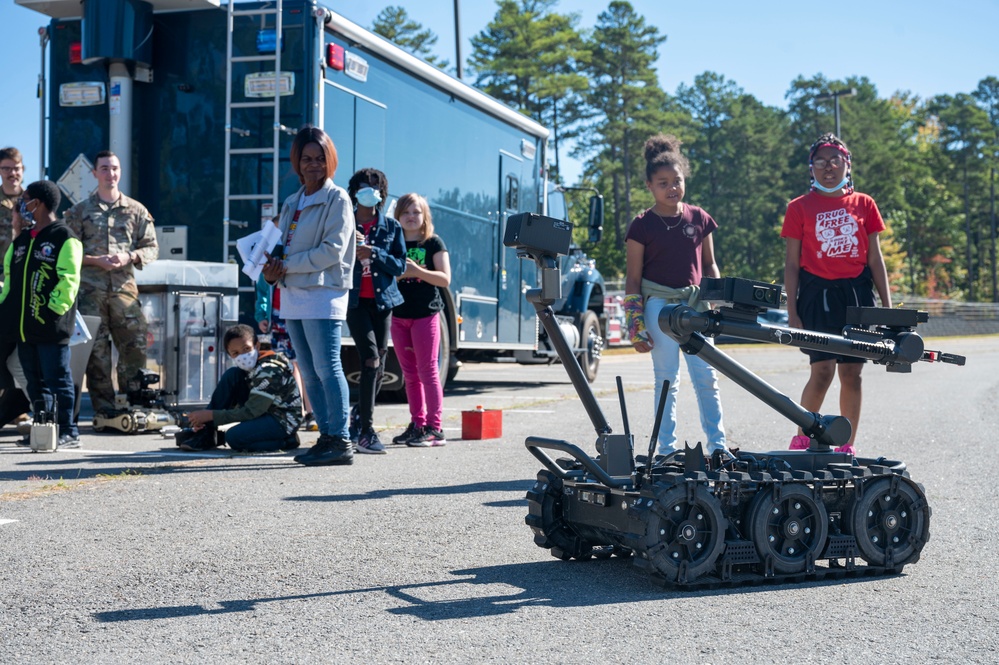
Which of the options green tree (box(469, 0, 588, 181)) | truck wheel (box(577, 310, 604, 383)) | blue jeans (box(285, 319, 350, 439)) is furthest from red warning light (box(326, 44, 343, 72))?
green tree (box(469, 0, 588, 181))

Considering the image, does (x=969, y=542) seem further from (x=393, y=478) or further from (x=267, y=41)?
(x=267, y=41)

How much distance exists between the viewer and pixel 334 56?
30.7ft

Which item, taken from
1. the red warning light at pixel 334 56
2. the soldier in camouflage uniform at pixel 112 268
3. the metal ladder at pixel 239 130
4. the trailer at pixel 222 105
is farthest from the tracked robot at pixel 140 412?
the red warning light at pixel 334 56

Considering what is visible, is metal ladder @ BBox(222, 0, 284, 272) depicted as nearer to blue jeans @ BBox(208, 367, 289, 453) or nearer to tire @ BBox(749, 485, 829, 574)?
blue jeans @ BBox(208, 367, 289, 453)

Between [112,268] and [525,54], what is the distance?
4989cm

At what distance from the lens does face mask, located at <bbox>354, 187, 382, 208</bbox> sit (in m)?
7.67

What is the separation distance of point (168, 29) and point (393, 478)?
5.39 metres

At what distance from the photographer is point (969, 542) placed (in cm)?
477

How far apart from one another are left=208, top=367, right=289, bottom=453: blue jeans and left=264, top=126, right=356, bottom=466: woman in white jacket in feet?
2.49

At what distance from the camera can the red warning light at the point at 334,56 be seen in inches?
366

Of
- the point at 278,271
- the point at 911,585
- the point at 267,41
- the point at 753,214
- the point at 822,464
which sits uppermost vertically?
the point at 753,214

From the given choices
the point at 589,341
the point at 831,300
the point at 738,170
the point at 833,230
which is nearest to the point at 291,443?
the point at 831,300

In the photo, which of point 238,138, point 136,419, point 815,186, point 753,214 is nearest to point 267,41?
point 238,138

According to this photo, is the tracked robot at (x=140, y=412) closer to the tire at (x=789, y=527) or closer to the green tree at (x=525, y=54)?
the tire at (x=789, y=527)
